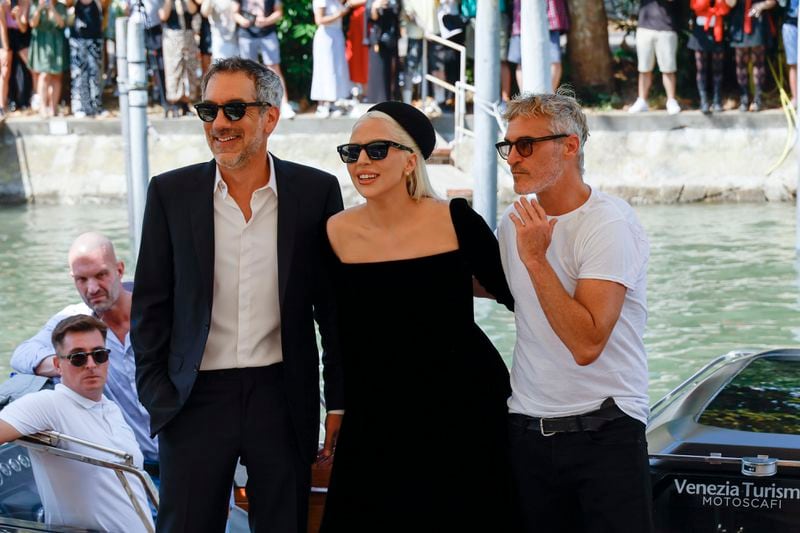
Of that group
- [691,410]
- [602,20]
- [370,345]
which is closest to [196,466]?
[370,345]

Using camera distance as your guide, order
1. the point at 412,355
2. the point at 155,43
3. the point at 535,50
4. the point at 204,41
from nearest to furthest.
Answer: the point at 412,355 → the point at 535,50 → the point at 155,43 → the point at 204,41

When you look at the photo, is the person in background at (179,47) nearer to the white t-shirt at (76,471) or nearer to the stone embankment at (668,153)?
the stone embankment at (668,153)

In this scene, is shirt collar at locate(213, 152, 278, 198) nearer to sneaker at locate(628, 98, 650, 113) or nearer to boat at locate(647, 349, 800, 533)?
boat at locate(647, 349, 800, 533)

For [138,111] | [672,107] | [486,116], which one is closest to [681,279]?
Result: [486,116]

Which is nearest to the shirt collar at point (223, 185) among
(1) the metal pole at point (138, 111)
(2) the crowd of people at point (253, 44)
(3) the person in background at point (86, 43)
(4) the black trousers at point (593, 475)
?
(4) the black trousers at point (593, 475)

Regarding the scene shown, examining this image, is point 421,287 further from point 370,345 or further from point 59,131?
point 59,131

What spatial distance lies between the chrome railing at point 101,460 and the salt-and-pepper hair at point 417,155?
4.90ft

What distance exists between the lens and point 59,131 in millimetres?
19156

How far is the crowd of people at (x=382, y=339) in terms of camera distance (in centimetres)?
347

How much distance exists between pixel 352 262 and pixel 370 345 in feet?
0.72

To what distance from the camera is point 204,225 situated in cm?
371

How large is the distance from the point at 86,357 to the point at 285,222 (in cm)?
143

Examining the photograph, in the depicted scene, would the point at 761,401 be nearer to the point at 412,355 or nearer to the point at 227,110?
the point at 412,355

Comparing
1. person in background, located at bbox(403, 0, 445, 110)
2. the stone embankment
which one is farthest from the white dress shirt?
person in background, located at bbox(403, 0, 445, 110)
